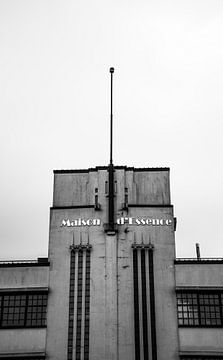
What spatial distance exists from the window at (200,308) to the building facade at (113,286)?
0.08m

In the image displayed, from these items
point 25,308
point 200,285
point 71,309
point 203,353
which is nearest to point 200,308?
point 200,285

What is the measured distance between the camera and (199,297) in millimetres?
44188

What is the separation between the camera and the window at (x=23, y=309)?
43.6 metres

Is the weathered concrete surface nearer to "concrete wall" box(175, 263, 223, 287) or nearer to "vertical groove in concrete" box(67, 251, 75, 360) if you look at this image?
"vertical groove in concrete" box(67, 251, 75, 360)

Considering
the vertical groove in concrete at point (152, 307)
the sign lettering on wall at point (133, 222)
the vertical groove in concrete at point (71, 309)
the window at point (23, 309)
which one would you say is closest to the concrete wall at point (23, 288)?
the window at point (23, 309)

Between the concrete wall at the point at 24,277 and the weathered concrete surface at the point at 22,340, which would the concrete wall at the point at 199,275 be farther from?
the weathered concrete surface at the point at 22,340

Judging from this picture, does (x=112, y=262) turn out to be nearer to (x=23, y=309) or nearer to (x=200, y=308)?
(x=200, y=308)

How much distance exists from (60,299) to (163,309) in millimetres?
8088

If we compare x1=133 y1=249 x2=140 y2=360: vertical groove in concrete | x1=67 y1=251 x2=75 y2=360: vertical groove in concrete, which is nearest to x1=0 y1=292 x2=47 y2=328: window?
x1=67 y1=251 x2=75 y2=360: vertical groove in concrete

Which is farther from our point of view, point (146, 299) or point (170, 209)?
point (170, 209)

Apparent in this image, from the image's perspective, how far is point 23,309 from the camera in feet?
145

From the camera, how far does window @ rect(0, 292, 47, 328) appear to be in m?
43.6

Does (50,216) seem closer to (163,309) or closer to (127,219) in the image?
(127,219)

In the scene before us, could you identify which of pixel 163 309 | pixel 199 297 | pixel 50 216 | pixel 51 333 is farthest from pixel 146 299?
pixel 50 216
